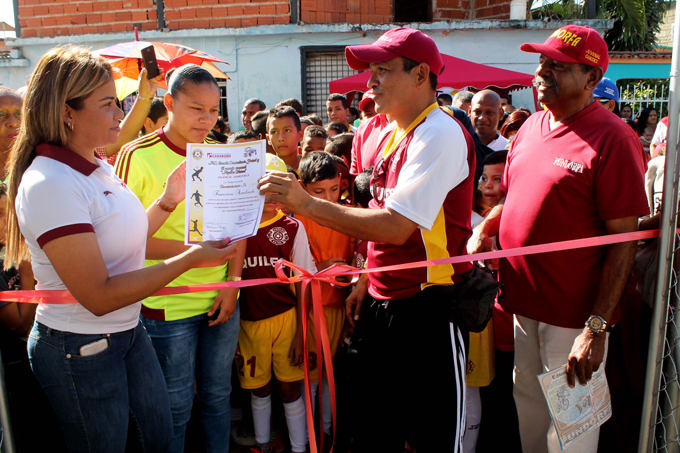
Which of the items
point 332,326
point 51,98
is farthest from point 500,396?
point 51,98

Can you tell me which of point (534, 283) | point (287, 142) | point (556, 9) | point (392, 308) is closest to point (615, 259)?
point (534, 283)

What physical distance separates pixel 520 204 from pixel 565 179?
266 mm

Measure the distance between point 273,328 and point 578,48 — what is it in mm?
2284

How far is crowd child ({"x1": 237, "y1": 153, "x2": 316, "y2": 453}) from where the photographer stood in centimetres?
304

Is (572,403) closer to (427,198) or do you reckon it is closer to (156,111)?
(427,198)

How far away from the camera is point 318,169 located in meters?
3.16

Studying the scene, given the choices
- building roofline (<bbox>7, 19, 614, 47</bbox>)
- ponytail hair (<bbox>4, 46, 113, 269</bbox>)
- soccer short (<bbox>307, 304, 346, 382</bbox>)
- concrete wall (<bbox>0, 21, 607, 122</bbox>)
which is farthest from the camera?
concrete wall (<bbox>0, 21, 607, 122</bbox>)

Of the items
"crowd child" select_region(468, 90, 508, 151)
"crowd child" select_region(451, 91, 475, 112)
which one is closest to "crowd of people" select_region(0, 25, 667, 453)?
"crowd child" select_region(468, 90, 508, 151)

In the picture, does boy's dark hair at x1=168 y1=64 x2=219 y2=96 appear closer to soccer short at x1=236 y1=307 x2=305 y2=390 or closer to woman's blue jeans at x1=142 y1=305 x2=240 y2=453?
woman's blue jeans at x1=142 y1=305 x2=240 y2=453

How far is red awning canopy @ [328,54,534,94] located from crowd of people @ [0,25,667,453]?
5.72 metres

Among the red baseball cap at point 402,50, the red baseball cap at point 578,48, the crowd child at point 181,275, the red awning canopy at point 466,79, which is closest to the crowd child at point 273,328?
the crowd child at point 181,275

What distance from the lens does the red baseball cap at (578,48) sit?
231 centimetres

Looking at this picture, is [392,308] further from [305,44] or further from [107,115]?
[305,44]

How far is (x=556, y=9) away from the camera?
17812mm
